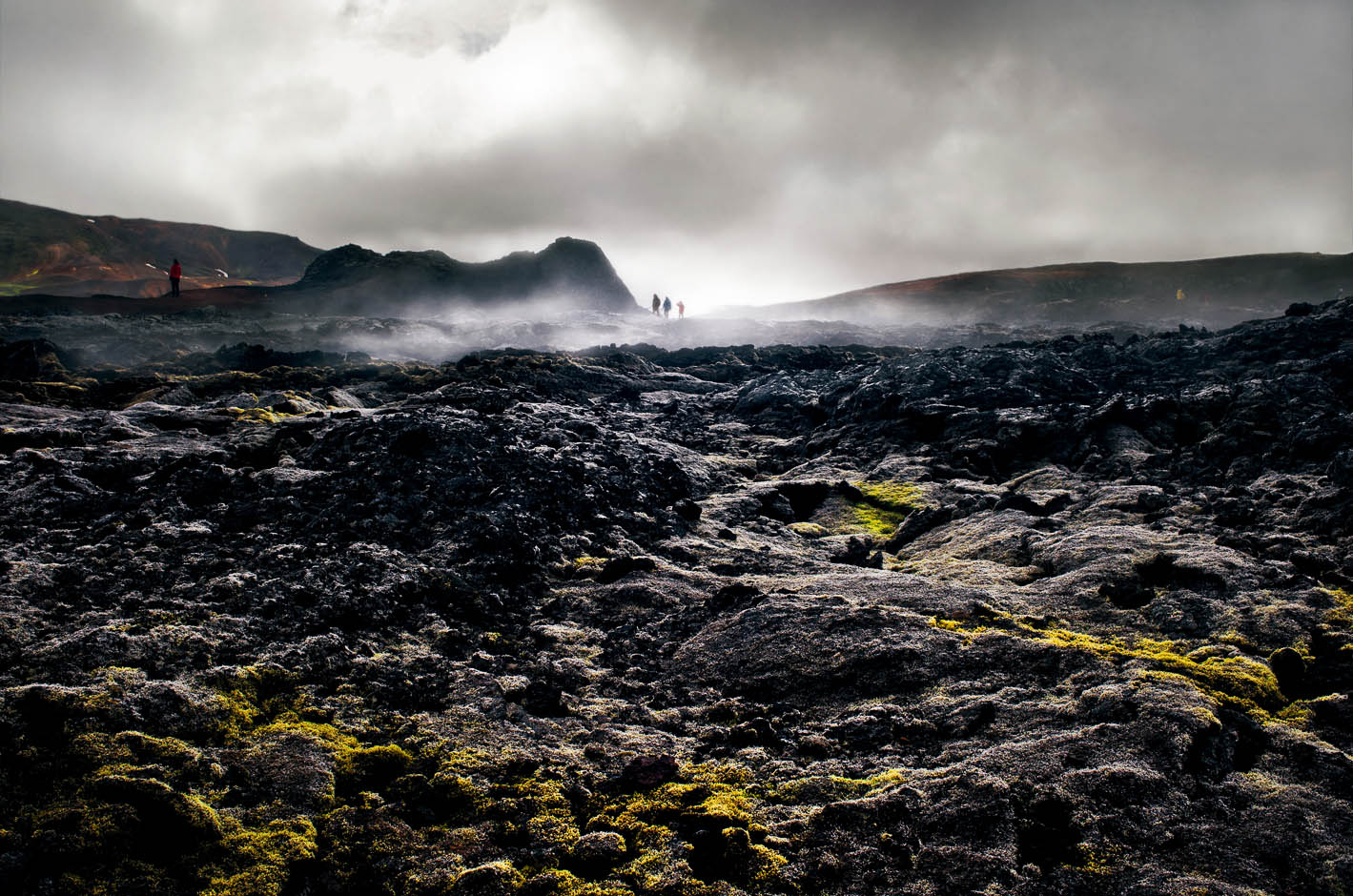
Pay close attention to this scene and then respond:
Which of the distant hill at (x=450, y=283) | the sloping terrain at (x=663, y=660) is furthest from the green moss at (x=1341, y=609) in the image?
the distant hill at (x=450, y=283)

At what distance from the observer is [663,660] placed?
1127 cm

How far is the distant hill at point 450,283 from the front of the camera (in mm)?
81750

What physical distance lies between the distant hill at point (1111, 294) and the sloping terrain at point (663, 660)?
72559 millimetres

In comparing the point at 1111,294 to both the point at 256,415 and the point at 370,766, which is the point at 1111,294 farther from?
the point at 370,766

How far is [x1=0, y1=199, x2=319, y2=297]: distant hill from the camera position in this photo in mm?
134375

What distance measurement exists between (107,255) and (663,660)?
201259mm

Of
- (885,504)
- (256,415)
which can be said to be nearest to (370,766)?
(885,504)

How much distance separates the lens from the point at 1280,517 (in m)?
14.1

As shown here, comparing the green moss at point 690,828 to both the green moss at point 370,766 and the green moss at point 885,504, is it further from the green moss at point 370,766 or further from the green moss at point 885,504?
the green moss at point 885,504

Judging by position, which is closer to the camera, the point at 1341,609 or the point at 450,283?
the point at 1341,609

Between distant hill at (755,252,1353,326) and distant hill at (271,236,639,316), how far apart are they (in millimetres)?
26076

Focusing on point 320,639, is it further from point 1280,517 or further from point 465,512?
point 1280,517

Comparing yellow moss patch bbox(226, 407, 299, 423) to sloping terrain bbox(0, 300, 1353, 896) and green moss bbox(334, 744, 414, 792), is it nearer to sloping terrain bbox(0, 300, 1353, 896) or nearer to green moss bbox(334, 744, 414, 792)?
sloping terrain bbox(0, 300, 1353, 896)

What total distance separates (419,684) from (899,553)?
35.3 ft
